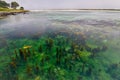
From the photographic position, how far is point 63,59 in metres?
11.6

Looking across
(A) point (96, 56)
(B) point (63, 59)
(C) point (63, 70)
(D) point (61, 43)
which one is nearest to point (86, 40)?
(D) point (61, 43)

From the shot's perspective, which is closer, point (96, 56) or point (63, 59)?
point (63, 59)

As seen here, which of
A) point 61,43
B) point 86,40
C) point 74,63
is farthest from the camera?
point 86,40

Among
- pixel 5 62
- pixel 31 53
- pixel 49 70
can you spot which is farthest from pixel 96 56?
pixel 5 62

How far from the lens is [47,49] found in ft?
42.7

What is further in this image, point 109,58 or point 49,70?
point 109,58

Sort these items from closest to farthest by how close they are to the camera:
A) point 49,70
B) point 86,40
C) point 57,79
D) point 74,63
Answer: point 57,79 < point 49,70 < point 74,63 < point 86,40

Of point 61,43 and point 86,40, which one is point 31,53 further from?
point 86,40

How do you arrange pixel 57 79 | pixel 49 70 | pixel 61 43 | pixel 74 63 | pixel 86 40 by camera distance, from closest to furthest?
pixel 57 79, pixel 49 70, pixel 74 63, pixel 61 43, pixel 86 40

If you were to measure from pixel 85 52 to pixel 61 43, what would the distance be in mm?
2586

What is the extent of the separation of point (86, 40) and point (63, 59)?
510 centimetres

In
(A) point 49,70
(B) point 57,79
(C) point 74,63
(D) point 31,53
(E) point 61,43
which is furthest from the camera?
(E) point 61,43

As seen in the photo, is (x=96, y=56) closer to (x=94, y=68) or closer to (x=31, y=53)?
(x=94, y=68)

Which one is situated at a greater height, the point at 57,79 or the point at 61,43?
the point at 61,43
